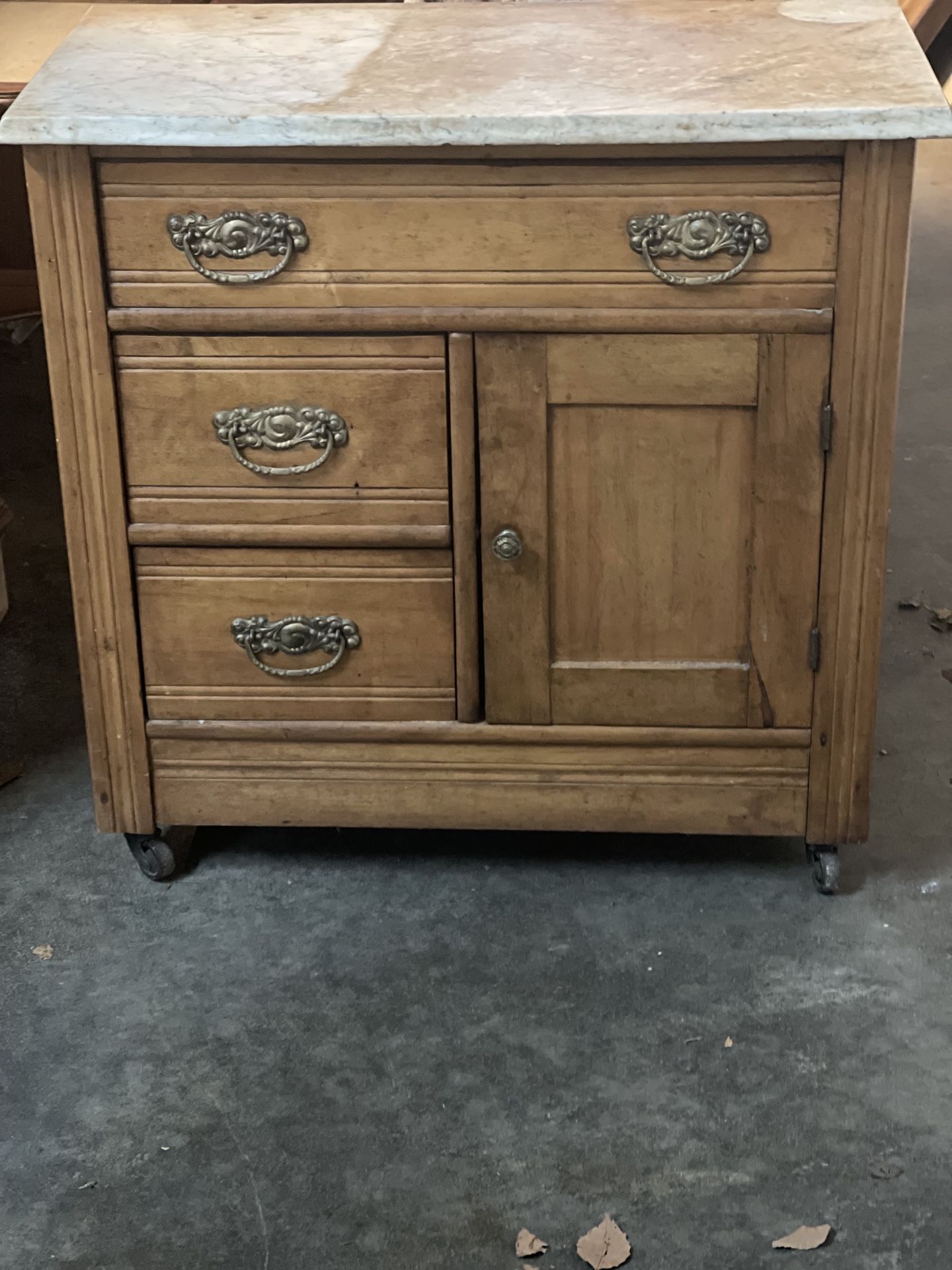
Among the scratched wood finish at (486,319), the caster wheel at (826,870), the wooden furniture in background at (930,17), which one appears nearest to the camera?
the scratched wood finish at (486,319)

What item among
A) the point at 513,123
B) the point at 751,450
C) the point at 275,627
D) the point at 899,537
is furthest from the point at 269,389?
the point at 899,537

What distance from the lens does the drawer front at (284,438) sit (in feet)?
5.56

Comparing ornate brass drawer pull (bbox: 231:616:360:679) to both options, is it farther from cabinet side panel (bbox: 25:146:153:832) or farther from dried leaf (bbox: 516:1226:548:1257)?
dried leaf (bbox: 516:1226:548:1257)

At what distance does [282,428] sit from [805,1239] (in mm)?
992

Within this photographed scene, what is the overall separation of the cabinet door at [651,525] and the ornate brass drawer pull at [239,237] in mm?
232

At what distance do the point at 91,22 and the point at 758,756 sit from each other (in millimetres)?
1216

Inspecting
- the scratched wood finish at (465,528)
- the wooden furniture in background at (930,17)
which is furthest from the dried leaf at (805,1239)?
the wooden furniture in background at (930,17)

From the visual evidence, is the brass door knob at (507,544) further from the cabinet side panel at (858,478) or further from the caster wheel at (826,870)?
the caster wheel at (826,870)

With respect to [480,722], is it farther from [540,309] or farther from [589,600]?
[540,309]

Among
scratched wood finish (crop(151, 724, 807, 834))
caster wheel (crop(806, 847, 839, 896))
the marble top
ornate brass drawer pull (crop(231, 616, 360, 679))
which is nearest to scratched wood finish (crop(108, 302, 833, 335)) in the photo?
the marble top

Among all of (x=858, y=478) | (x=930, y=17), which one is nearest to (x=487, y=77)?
(x=858, y=478)

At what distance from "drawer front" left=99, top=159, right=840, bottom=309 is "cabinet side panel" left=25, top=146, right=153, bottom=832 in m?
0.04

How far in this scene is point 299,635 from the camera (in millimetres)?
1808

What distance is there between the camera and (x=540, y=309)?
5.40 feet
